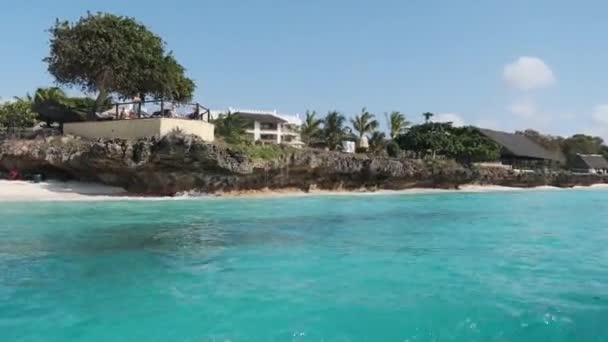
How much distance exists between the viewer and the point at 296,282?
30.6 feet

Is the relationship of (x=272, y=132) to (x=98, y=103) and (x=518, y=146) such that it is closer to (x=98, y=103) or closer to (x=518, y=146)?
(x=518, y=146)

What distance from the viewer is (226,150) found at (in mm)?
31922

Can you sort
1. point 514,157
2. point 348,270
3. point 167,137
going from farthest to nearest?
point 514,157
point 167,137
point 348,270

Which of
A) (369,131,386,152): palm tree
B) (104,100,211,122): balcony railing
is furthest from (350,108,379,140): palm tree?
(104,100,211,122): balcony railing

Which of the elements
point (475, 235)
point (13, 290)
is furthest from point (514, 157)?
point (13, 290)

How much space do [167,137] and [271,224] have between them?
44.4 feet

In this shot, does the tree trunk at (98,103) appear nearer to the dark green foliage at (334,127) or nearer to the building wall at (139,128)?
the building wall at (139,128)

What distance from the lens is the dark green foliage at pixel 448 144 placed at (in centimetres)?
5819

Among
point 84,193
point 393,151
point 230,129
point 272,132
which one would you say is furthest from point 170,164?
point 272,132

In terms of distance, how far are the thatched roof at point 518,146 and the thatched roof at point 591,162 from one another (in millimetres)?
11469

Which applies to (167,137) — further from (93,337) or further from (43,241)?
(93,337)

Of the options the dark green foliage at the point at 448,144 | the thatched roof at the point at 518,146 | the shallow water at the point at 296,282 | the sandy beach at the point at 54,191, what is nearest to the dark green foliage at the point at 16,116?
the sandy beach at the point at 54,191

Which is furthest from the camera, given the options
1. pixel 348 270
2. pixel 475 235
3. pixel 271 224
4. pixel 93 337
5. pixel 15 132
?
pixel 15 132

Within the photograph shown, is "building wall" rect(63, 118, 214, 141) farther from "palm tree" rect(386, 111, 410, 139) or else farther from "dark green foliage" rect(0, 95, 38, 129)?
"palm tree" rect(386, 111, 410, 139)
